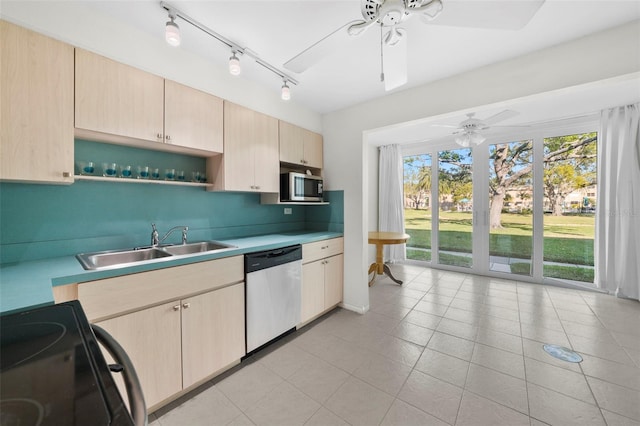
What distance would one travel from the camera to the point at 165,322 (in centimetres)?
157

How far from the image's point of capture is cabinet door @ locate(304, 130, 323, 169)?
3.04m

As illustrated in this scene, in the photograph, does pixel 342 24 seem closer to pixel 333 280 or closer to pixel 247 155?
pixel 247 155

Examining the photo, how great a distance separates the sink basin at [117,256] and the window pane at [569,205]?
17.3 feet

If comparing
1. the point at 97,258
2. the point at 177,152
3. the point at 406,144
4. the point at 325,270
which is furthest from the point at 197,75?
the point at 406,144

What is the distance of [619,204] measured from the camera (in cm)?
318

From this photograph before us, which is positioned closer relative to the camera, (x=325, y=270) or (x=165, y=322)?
(x=165, y=322)

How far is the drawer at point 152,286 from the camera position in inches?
51.6

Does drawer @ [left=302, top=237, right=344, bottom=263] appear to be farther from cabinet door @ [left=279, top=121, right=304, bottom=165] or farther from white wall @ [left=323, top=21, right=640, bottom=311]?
cabinet door @ [left=279, top=121, right=304, bottom=165]

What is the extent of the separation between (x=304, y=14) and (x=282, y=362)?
104 inches

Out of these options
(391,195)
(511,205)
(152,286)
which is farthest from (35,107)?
(511,205)

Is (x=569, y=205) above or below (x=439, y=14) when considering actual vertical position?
below

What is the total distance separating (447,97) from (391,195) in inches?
114

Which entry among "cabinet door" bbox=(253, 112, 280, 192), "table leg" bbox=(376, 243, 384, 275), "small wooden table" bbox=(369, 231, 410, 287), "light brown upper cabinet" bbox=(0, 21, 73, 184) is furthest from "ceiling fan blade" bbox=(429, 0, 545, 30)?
"table leg" bbox=(376, 243, 384, 275)

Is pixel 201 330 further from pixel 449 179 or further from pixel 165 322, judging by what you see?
pixel 449 179
